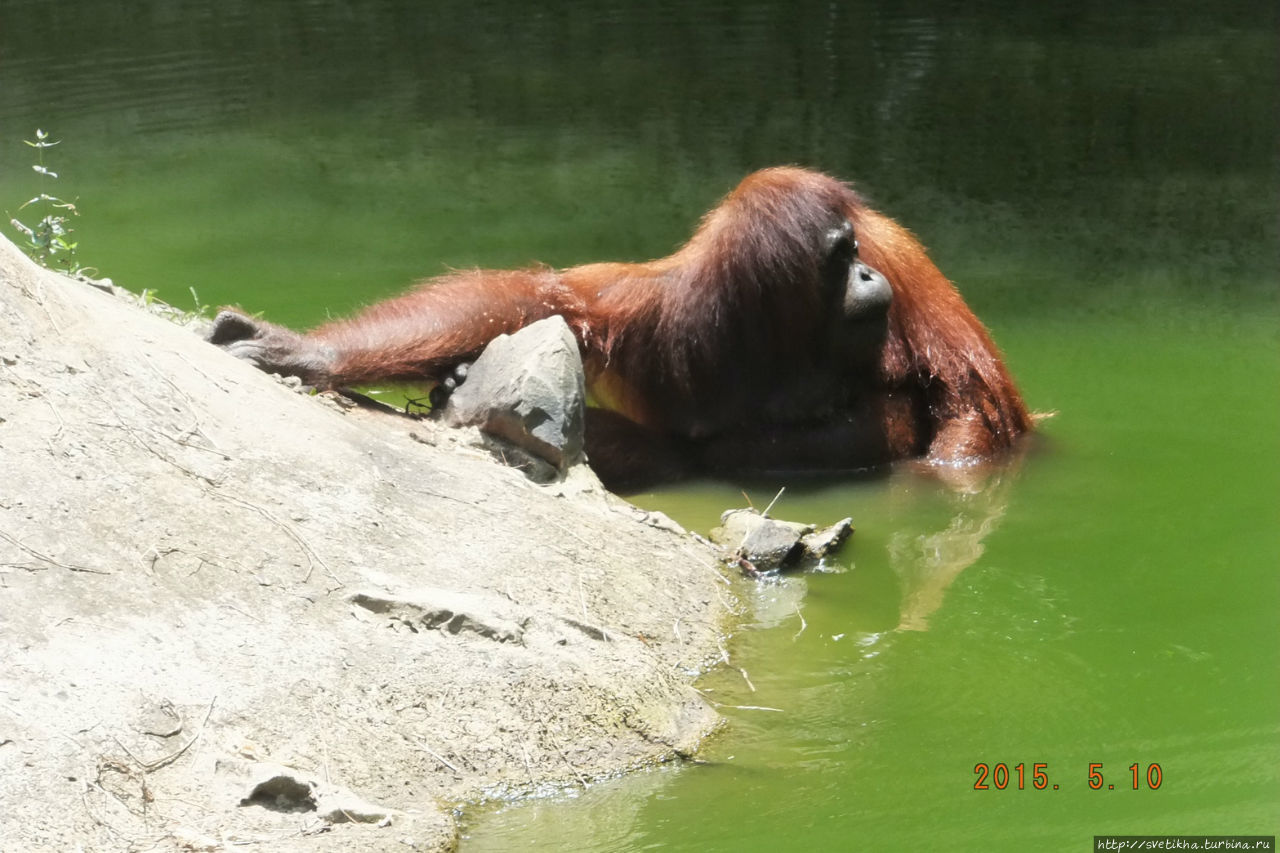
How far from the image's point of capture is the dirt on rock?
2.97 meters

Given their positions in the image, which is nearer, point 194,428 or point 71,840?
point 71,840

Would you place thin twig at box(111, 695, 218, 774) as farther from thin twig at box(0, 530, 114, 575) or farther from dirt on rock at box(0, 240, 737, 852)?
thin twig at box(0, 530, 114, 575)

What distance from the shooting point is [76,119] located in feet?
37.9

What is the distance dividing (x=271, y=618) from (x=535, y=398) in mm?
1670

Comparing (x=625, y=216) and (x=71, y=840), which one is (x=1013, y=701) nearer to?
(x=71, y=840)

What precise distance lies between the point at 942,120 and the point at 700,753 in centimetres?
894

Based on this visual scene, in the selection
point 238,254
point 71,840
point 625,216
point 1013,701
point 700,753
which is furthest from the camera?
point 625,216

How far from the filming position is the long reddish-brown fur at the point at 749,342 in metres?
5.66

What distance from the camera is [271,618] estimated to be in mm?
3477

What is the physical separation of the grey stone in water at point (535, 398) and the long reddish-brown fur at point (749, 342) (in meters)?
0.43

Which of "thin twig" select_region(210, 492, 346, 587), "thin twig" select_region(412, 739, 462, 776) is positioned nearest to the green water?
"thin twig" select_region(412, 739, 462, 776)

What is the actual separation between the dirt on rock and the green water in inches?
9.2

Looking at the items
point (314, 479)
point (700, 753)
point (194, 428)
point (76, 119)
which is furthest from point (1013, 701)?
point (76, 119)
